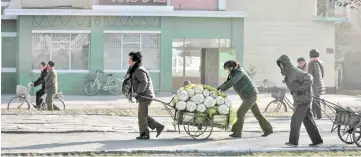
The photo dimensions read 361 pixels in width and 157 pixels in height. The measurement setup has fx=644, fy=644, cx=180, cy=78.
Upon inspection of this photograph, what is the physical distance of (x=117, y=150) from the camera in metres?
11.0

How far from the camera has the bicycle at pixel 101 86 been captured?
2812 cm

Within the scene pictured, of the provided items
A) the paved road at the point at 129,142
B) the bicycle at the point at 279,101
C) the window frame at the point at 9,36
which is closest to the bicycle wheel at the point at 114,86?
the window frame at the point at 9,36

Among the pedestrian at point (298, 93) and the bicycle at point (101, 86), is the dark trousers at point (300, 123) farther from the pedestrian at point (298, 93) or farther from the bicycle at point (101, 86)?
the bicycle at point (101, 86)

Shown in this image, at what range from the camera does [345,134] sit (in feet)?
40.7

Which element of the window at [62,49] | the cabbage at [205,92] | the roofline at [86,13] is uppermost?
the roofline at [86,13]

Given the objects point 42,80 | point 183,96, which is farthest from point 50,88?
point 183,96

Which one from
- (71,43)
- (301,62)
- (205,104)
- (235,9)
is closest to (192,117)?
(205,104)

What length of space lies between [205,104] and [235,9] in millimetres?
21507

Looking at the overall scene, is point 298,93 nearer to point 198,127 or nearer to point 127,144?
point 198,127

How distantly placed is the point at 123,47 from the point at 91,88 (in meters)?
2.33

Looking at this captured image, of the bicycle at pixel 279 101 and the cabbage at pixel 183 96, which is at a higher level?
the cabbage at pixel 183 96

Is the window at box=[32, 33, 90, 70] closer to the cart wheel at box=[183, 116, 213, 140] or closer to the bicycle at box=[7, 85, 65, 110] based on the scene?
the bicycle at box=[7, 85, 65, 110]

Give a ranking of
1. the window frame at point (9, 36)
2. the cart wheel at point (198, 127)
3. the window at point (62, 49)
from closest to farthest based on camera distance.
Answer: the cart wheel at point (198, 127) → the window at point (62, 49) → the window frame at point (9, 36)

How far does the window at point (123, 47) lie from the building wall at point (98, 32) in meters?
0.27
